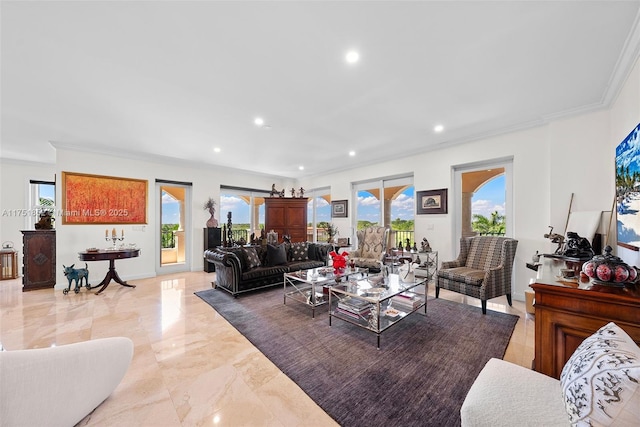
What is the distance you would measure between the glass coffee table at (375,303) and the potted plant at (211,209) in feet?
13.9

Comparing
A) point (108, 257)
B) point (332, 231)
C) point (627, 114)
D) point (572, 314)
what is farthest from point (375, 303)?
point (108, 257)

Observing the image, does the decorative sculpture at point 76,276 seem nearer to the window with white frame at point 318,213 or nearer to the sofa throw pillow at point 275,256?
the sofa throw pillow at point 275,256

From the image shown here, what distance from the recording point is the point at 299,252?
4945 mm

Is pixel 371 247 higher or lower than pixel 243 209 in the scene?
lower

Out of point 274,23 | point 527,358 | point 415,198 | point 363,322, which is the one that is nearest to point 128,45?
point 274,23

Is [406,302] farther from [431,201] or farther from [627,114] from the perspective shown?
[627,114]

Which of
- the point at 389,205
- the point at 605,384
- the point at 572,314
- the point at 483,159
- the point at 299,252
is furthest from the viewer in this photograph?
the point at 389,205

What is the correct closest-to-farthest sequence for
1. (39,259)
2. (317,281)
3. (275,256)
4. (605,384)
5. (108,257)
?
(605,384) < (317,281) < (108,257) < (39,259) < (275,256)

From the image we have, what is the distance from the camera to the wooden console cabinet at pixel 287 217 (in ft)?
22.0

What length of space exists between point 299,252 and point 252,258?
3.60ft

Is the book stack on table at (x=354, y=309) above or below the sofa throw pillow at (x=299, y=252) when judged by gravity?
below

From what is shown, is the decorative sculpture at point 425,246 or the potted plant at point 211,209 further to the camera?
the potted plant at point 211,209

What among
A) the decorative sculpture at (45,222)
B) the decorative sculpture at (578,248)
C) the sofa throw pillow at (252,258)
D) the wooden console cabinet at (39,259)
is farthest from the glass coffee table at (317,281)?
the decorative sculpture at (45,222)

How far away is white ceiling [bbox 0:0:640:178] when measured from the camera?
1.62 meters
